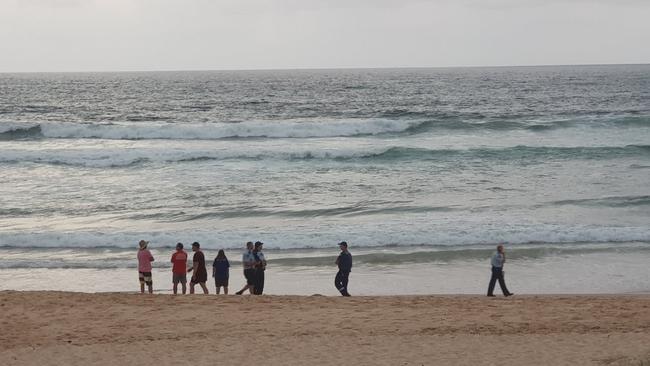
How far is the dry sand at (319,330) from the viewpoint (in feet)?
36.6

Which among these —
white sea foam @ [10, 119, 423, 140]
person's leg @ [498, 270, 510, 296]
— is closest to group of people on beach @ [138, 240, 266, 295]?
person's leg @ [498, 270, 510, 296]

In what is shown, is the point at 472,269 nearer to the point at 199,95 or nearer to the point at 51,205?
the point at 51,205

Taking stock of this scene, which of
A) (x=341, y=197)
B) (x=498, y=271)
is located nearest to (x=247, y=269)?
(x=498, y=271)

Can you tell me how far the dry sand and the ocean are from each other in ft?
8.73

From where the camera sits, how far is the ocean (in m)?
18.9

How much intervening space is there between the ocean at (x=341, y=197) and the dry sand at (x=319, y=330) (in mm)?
2661

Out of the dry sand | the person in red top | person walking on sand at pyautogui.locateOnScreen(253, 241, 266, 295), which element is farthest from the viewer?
the person in red top

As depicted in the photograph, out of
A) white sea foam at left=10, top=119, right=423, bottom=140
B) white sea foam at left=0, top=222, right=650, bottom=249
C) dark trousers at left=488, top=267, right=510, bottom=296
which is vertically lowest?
white sea foam at left=0, top=222, right=650, bottom=249

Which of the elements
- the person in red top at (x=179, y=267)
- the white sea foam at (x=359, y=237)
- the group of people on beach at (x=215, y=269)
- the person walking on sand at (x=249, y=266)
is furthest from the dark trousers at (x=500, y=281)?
the person in red top at (x=179, y=267)

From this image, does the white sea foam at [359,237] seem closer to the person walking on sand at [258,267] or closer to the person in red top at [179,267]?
the person in red top at [179,267]

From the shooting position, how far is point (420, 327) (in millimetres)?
12609

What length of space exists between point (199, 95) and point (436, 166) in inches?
2071

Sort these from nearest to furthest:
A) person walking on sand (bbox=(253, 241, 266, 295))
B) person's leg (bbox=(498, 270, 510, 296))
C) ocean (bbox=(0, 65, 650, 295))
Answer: person walking on sand (bbox=(253, 241, 266, 295))
person's leg (bbox=(498, 270, 510, 296))
ocean (bbox=(0, 65, 650, 295))

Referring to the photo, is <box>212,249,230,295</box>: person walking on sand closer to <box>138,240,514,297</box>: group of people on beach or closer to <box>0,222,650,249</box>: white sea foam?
<box>138,240,514,297</box>: group of people on beach
